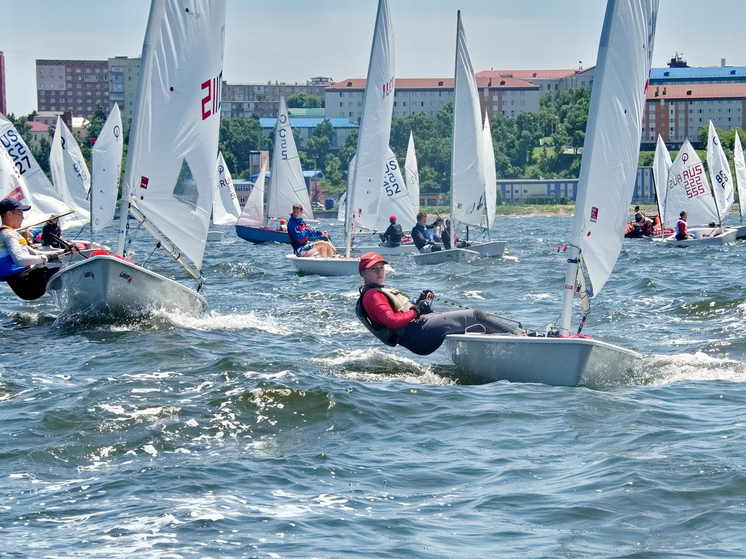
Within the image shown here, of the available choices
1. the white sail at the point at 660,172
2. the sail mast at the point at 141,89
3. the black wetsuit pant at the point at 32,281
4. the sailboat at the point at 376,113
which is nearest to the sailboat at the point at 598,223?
the sail mast at the point at 141,89

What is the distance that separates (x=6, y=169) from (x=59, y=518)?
14.6 metres

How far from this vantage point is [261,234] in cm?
3334

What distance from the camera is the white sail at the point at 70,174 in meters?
28.9

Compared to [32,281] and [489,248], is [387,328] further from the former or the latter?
[489,248]

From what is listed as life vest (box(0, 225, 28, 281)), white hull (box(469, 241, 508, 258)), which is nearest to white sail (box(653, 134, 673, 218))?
white hull (box(469, 241, 508, 258))

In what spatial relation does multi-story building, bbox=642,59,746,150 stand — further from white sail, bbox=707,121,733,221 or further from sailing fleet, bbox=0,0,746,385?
sailing fleet, bbox=0,0,746,385

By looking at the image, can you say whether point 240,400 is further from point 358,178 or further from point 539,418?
point 358,178

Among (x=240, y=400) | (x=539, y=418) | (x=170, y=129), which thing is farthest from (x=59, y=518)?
(x=170, y=129)

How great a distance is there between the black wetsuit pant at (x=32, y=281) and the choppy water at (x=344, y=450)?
411 millimetres

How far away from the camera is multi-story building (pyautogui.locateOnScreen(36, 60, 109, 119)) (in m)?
177

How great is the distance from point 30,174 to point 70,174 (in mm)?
9214

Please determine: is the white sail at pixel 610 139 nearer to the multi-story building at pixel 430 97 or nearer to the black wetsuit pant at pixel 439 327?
the black wetsuit pant at pixel 439 327

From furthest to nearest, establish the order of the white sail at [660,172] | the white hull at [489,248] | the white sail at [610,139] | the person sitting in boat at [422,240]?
the white sail at [660,172], the white hull at [489,248], the person sitting in boat at [422,240], the white sail at [610,139]

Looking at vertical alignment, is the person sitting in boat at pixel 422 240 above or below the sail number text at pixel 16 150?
below
